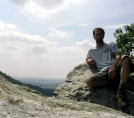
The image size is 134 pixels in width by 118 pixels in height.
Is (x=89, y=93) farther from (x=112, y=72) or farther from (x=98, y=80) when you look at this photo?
(x=112, y=72)

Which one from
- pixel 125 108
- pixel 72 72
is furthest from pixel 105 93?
pixel 72 72

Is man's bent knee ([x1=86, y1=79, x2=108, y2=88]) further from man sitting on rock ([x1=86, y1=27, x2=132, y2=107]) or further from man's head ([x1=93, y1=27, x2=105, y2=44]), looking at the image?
man's head ([x1=93, y1=27, x2=105, y2=44])

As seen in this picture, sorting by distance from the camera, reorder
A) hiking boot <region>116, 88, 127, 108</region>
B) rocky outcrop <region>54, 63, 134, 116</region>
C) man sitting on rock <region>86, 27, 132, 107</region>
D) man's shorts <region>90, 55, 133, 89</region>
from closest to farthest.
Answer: hiking boot <region>116, 88, 127, 108</region>, man sitting on rock <region>86, 27, 132, 107</region>, rocky outcrop <region>54, 63, 134, 116</region>, man's shorts <region>90, 55, 133, 89</region>

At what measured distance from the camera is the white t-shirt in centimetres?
830

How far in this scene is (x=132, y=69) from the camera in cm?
754

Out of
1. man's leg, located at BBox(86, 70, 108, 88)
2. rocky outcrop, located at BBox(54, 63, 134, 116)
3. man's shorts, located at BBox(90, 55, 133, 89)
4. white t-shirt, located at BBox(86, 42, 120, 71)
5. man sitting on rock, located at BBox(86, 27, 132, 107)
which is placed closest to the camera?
man sitting on rock, located at BBox(86, 27, 132, 107)

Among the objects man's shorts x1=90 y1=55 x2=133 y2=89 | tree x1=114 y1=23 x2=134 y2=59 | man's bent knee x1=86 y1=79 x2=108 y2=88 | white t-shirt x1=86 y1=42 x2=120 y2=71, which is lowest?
A: man's bent knee x1=86 y1=79 x2=108 y2=88

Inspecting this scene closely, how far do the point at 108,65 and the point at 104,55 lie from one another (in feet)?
2.16

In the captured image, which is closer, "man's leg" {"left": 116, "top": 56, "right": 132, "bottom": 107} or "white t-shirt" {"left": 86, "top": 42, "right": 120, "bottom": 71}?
"man's leg" {"left": 116, "top": 56, "right": 132, "bottom": 107}

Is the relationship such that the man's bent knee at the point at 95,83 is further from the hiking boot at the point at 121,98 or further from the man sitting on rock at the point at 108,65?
the hiking boot at the point at 121,98

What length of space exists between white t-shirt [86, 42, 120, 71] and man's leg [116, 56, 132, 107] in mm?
890

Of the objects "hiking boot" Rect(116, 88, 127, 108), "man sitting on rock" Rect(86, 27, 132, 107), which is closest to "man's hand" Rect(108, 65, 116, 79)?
"man sitting on rock" Rect(86, 27, 132, 107)

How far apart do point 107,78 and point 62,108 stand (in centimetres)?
390

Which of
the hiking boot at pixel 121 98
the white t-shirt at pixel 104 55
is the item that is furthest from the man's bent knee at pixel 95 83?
the hiking boot at pixel 121 98
